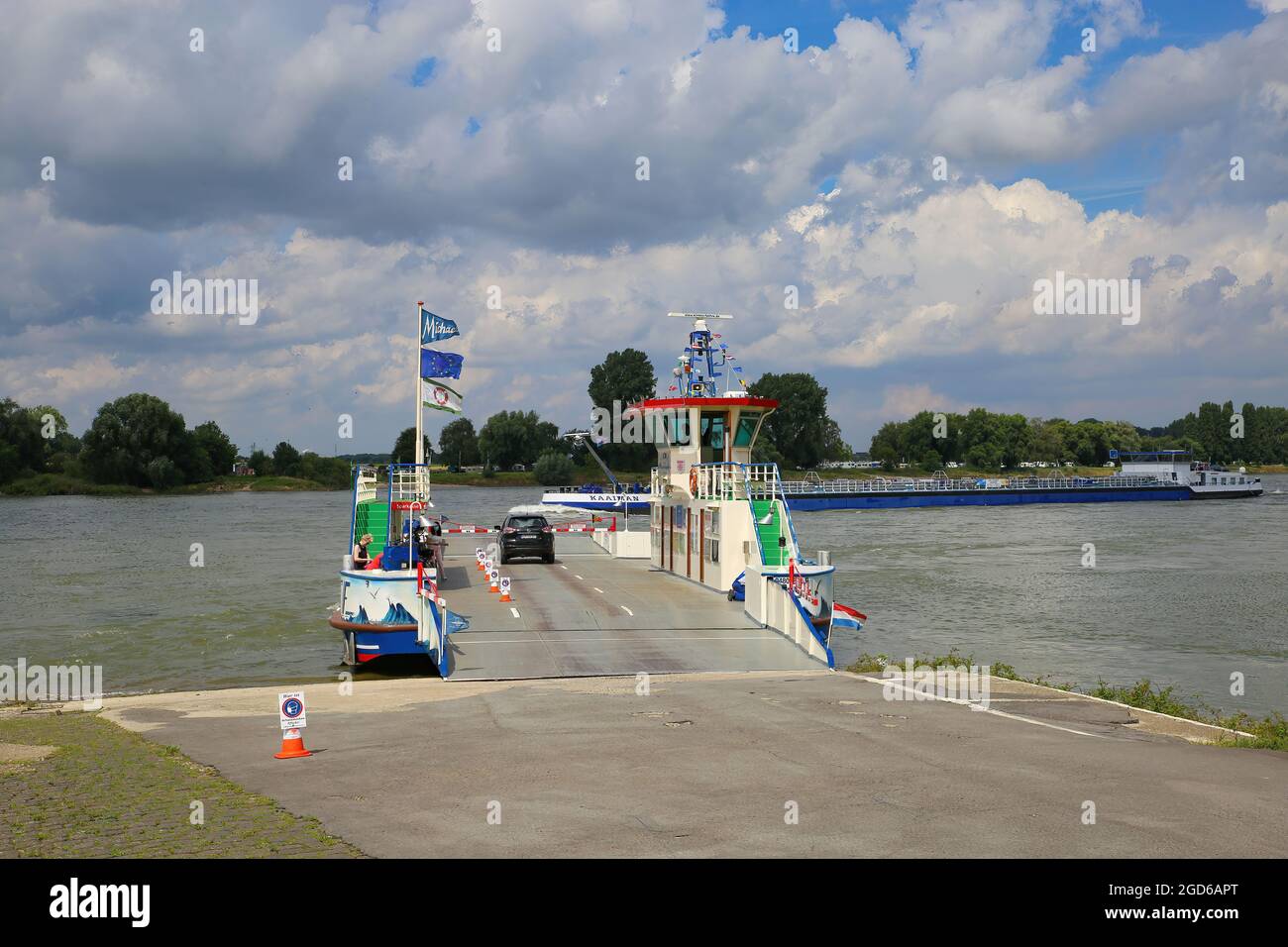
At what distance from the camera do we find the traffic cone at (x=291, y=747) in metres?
11.8

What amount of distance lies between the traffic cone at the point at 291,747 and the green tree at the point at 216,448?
148 metres

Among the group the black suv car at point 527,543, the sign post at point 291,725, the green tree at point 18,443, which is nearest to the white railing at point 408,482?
the black suv car at point 527,543

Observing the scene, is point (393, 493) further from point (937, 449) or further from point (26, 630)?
point (937, 449)

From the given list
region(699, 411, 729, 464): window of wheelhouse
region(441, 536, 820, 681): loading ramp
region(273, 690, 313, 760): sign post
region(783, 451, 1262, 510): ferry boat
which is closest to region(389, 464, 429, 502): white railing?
region(441, 536, 820, 681): loading ramp

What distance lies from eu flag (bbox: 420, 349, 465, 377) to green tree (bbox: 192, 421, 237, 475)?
133598mm

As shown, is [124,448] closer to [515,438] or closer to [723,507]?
[515,438]

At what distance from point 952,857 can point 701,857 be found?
174 cm

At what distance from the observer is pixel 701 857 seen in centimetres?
763

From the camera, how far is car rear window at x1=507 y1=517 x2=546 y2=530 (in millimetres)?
37469

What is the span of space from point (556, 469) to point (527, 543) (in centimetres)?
10995
